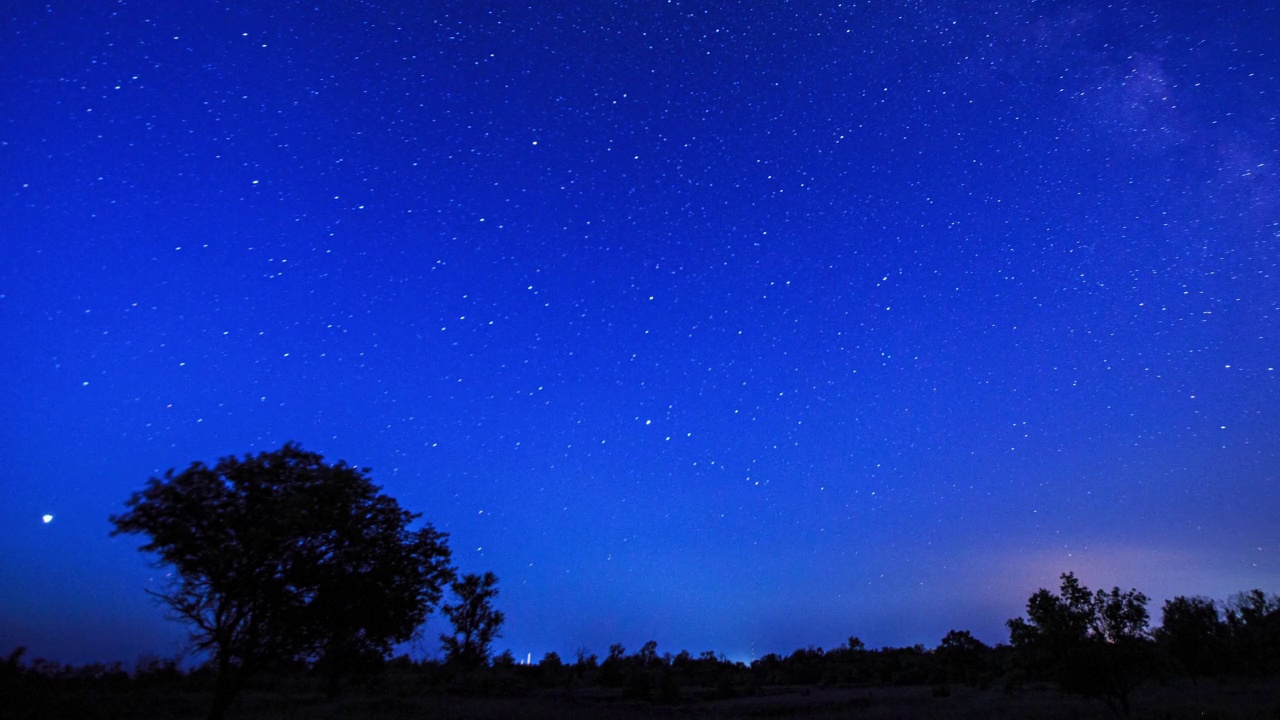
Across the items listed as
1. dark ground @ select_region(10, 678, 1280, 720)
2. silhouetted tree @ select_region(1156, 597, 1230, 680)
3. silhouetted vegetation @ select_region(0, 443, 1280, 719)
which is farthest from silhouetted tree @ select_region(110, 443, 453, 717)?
silhouetted tree @ select_region(1156, 597, 1230, 680)

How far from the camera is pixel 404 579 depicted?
1772 cm

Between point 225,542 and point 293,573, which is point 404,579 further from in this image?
point 225,542

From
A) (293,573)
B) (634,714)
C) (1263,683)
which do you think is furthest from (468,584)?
(1263,683)

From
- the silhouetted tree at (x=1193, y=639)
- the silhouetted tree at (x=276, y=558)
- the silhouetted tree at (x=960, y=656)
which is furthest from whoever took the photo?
the silhouetted tree at (x=960, y=656)

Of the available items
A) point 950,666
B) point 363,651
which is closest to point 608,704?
→ point 363,651

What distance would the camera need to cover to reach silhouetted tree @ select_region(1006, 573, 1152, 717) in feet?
70.8

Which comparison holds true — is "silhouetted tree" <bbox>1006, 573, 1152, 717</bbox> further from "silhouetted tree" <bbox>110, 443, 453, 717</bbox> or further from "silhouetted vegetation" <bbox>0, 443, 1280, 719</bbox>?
"silhouetted tree" <bbox>110, 443, 453, 717</bbox>

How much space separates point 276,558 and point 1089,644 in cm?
2656

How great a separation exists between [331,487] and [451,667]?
44940 mm

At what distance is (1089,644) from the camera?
21812 millimetres

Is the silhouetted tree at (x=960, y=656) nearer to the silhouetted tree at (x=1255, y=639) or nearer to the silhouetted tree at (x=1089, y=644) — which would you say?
the silhouetted tree at (x=1255, y=639)

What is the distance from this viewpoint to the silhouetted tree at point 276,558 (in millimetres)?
15312

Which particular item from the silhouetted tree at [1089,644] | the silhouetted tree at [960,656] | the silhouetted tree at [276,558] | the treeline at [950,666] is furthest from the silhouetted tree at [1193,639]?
the silhouetted tree at [276,558]

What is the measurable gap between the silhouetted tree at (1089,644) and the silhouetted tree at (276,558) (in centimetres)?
2247
